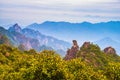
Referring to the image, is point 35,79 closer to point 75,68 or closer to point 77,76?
point 77,76

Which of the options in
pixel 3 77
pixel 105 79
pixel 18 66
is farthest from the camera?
pixel 18 66

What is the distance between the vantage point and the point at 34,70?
59.8 meters

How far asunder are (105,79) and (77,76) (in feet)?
34.5

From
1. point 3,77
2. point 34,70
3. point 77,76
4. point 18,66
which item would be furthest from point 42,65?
point 18,66

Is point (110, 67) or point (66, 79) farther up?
point (110, 67)

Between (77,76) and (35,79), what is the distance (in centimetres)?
1537

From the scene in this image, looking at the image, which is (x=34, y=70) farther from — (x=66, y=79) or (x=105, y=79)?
(x=105, y=79)

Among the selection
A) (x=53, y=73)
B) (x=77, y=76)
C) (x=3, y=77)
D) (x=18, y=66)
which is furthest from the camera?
(x=18, y=66)

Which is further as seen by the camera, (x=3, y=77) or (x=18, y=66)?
(x=18, y=66)

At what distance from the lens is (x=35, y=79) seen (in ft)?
198

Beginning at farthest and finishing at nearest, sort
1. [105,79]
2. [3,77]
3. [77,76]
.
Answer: [3,77], [105,79], [77,76]

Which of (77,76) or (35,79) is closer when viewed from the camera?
(35,79)

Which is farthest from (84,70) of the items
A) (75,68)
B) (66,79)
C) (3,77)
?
(3,77)

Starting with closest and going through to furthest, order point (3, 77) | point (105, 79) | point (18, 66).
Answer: point (105, 79) < point (3, 77) < point (18, 66)
